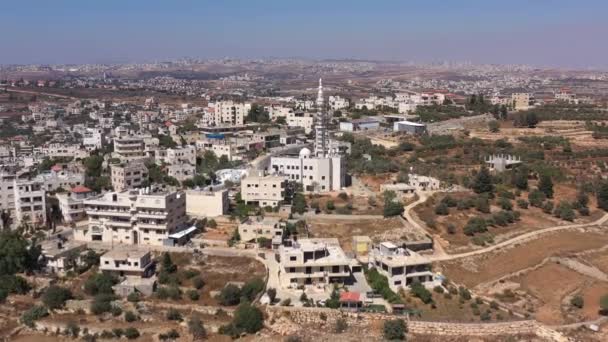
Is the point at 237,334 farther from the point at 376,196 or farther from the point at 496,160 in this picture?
the point at 496,160

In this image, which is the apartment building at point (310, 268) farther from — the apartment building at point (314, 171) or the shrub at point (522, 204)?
the shrub at point (522, 204)

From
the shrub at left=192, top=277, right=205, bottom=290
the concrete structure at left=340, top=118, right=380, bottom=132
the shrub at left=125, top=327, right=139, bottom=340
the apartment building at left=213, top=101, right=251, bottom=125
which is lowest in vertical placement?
the shrub at left=125, top=327, right=139, bottom=340

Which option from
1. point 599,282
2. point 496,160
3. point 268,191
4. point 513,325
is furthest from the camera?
point 496,160

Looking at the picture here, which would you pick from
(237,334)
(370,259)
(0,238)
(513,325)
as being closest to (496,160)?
(370,259)

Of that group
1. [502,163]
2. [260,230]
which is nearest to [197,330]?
[260,230]

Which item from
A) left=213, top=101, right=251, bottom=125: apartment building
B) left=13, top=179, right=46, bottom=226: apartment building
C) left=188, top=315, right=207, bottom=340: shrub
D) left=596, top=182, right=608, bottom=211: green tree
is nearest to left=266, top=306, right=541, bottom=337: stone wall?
left=188, top=315, right=207, bottom=340: shrub

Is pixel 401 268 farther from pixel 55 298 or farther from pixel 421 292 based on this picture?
pixel 55 298

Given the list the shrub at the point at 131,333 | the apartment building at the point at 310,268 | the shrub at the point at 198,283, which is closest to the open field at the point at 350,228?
the apartment building at the point at 310,268

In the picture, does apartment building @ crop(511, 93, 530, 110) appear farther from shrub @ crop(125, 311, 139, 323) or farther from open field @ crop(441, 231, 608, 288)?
shrub @ crop(125, 311, 139, 323)
